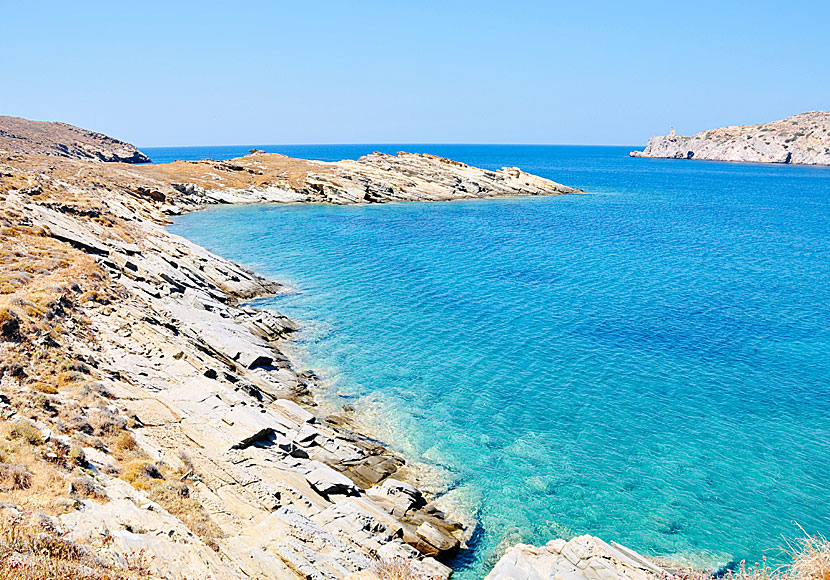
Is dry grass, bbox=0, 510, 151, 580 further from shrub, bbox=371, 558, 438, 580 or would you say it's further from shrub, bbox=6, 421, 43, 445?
shrub, bbox=371, 558, 438, 580

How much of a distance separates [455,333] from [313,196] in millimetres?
81650

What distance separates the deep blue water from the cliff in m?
3.40

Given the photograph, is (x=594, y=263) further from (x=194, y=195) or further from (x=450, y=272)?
(x=194, y=195)

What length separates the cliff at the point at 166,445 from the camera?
39.6 ft

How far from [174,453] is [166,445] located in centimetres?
68

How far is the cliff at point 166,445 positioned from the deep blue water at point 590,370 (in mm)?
3402

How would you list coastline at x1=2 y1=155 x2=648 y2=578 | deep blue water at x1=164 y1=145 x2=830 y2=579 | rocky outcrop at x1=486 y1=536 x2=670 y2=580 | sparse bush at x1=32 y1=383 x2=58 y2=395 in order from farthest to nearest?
deep blue water at x1=164 y1=145 x2=830 y2=579 → sparse bush at x1=32 y1=383 x2=58 y2=395 → rocky outcrop at x1=486 y1=536 x2=670 y2=580 → coastline at x1=2 y1=155 x2=648 y2=578

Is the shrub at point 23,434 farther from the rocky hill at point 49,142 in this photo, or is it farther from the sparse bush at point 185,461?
the rocky hill at point 49,142

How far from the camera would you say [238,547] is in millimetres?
14359

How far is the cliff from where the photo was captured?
12.1 m

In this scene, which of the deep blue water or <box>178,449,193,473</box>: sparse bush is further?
the deep blue water

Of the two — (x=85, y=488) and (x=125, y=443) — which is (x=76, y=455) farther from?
(x=125, y=443)

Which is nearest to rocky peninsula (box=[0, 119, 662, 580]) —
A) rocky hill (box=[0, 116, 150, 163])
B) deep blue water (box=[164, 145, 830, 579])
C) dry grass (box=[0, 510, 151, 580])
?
dry grass (box=[0, 510, 151, 580])

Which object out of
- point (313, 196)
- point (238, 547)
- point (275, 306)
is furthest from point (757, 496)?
point (313, 196)
